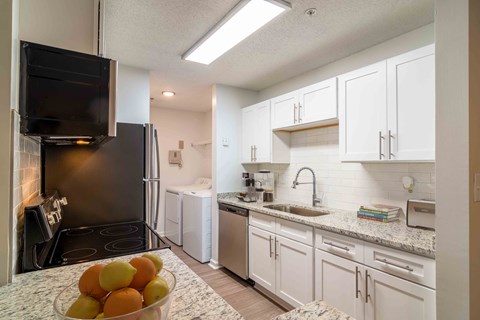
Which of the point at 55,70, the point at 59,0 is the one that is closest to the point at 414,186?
the point at 55,70

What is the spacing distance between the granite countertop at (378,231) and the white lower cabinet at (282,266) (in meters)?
0.26

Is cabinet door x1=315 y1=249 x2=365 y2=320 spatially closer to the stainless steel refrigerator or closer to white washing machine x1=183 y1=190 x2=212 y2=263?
the stainless steel refrigerator

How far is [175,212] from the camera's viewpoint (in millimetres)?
4117

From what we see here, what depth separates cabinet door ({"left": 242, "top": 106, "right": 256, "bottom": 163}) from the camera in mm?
3324

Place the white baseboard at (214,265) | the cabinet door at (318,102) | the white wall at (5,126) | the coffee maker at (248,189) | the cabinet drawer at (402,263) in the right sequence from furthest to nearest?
the white baseboard at (214,265) < the coffee maker at (248,189) < the cabinet door at (318,102) < the cabinet drawer at (402,263) < the white wall at (5,126)

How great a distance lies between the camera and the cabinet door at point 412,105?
1649 mm

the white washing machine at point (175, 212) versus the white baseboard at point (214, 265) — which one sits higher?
the white washing machine at point (175, 212)

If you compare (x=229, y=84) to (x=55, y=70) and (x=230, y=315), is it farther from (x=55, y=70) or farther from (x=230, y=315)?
(x=230, y=315)

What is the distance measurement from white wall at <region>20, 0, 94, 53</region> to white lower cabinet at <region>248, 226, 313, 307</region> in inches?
82.9

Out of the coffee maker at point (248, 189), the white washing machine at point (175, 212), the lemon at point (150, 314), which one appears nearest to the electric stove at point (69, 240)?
the lemon at point (150, 314)

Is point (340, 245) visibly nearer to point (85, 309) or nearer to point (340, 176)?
point (340, 176)

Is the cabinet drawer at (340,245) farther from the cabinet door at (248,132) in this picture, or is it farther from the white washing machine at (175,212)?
the white washing machine at (175,212)

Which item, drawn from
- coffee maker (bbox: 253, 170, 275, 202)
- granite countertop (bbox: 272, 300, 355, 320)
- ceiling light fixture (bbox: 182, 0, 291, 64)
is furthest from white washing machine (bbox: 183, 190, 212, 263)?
granite countertop (bbox: 272, 300, 355, 320)
